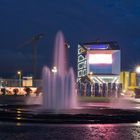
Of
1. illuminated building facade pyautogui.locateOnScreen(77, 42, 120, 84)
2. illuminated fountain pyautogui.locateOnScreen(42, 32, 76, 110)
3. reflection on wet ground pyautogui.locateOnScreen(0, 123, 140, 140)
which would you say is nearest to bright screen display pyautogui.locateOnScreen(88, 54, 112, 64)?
illuminated building facade pyautogui.locateOnScreen(77, 42, 120, 84)

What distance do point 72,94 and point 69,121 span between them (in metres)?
10.8

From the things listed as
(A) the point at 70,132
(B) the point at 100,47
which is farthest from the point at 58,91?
(B) the point at 100,47

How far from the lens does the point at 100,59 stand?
162m

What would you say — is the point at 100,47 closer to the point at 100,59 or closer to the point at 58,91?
the point at 100,59

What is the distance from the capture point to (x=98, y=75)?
168875 mm

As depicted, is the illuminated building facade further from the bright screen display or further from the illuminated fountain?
the illuminated fountain

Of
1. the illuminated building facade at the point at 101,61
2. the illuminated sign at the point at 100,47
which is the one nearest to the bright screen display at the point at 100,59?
the illuminated building facade at the point at 101,61

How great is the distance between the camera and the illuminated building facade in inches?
6447

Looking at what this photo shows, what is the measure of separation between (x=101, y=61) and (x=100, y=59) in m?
0.74

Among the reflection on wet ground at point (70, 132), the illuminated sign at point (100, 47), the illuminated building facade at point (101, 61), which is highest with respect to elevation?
the illuminated sign at point (100, 47)

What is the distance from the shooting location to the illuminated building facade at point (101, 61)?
163750 mm

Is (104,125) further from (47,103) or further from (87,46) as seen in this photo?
(87,46)

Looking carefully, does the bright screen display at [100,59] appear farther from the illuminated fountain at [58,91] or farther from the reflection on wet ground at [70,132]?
the reflection on wet ground at [70,132]

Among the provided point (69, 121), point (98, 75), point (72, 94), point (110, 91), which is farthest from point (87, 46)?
point (69, 121)
